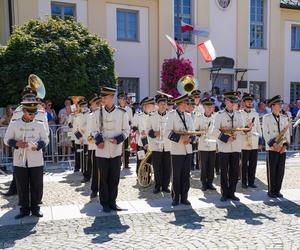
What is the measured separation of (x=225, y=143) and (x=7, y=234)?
4.40 m

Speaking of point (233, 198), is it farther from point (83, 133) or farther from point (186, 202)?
point (83, 133)

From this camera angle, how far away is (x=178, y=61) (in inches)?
733

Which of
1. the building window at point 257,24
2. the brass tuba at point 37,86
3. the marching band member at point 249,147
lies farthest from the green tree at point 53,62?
the building window at point 257,24

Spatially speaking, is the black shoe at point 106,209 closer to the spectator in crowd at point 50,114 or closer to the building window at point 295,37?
the spectator in crowd at point 50,114

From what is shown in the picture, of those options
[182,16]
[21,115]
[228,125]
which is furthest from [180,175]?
[182,16]

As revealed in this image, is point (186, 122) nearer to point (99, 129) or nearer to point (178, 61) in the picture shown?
point (99, 129)

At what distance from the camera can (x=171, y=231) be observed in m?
6.41

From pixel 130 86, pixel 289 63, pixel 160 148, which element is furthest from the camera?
pixel 289 63

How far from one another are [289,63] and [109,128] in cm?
1844

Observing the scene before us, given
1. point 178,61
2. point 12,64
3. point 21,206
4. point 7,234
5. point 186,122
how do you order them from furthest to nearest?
point 178,61
point 12,64
point 186,122
point 21,206
point 7,234

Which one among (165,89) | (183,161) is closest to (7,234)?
(183,161)

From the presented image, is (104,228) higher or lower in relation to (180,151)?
lower

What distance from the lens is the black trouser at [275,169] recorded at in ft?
28.2

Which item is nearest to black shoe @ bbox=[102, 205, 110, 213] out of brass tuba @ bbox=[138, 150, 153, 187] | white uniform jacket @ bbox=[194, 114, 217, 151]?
brass tuba @ bbox=[138, 150, 153, 187]
